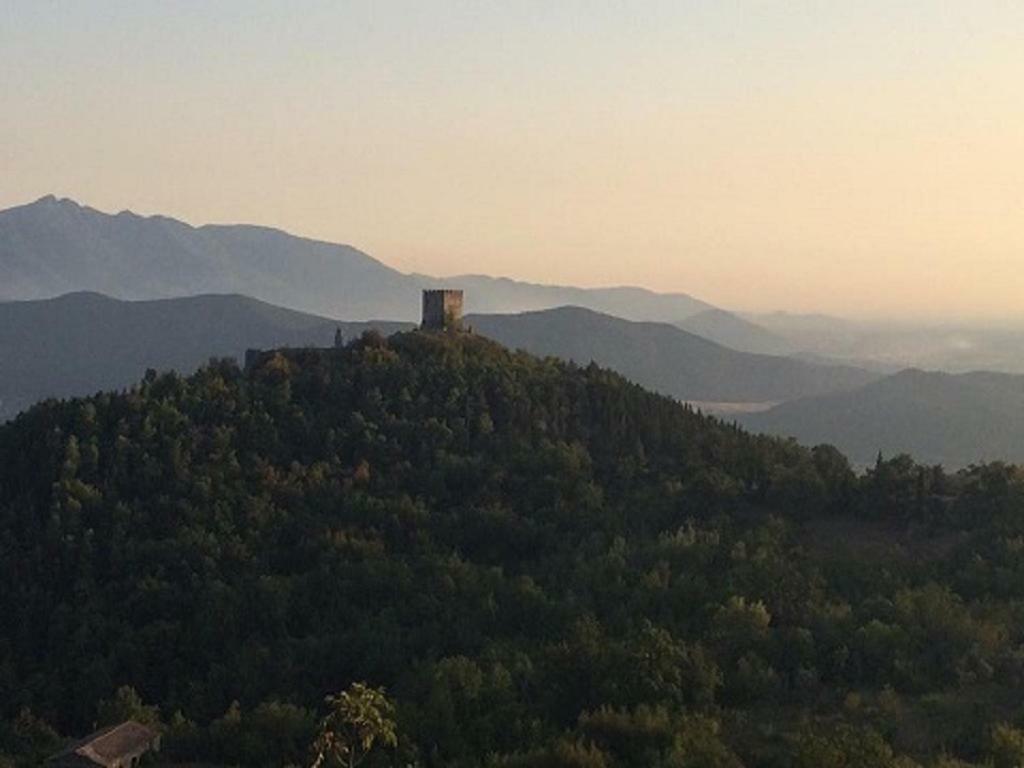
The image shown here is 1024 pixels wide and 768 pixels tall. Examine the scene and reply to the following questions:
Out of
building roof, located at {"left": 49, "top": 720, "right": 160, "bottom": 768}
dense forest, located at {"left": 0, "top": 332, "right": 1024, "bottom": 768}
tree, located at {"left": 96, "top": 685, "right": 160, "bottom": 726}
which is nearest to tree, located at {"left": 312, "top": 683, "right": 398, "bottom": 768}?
dense forest, located at {"left": 0, "top": 332, "right": 1024, "bottom": 768}

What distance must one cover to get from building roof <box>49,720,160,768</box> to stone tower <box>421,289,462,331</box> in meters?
42.3

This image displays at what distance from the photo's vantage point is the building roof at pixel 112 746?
32.5 metres

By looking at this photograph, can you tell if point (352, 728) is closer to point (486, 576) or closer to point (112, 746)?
point (112, 746)

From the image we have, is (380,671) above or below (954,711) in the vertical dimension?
below

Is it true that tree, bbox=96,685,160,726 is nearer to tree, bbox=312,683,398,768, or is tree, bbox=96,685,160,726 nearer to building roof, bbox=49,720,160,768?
building roof, bbox=49,720,160,768

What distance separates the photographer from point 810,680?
35.2 metres

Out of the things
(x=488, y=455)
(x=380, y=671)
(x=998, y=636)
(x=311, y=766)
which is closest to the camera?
(x=311, y=766)

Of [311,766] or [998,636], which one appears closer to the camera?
[311,766]

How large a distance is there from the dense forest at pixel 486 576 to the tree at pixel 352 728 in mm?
429

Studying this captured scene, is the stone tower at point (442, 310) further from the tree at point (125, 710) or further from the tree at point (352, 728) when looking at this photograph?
the tree at point (352, 728)

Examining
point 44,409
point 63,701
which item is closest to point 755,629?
point 63,701

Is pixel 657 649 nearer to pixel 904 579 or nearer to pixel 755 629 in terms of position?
pixel 755 629

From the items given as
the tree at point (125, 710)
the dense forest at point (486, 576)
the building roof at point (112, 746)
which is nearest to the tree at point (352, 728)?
the dense forest at point (486, 576)

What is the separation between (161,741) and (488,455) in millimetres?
26390
